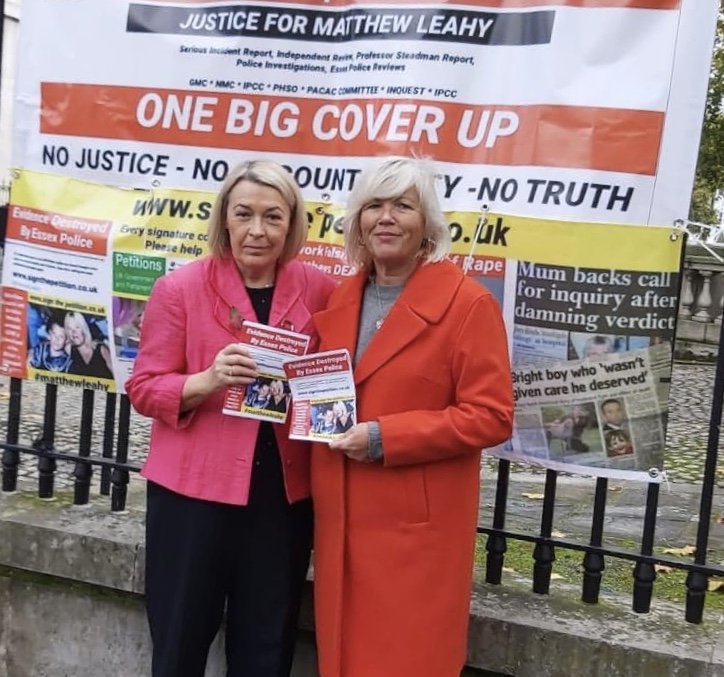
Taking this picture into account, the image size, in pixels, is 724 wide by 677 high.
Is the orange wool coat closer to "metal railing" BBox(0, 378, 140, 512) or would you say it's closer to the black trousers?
the black trousers

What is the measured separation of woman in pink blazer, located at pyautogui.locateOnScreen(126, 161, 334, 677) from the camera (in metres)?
2.46

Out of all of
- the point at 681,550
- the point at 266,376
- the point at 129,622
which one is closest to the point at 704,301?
the point at 681,550

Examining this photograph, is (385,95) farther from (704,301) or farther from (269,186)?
(704,301)

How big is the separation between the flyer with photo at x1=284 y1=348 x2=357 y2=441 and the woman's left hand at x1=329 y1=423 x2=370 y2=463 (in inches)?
1.3

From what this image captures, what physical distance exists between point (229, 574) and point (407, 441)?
0.73 m

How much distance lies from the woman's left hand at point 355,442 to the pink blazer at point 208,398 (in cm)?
25

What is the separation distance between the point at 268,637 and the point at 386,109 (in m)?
1.72

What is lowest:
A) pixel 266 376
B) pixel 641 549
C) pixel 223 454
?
pixel 641 549

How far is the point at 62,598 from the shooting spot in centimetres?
320

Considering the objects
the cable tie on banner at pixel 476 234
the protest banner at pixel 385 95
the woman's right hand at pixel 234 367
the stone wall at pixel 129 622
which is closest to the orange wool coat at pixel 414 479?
the woman's right hand at pixel 234 367

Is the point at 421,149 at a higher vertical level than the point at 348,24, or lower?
lower

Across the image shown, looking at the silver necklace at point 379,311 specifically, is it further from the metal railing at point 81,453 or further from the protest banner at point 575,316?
the metal railing at point 81,453

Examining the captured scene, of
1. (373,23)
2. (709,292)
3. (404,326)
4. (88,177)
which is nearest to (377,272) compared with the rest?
(404,326)

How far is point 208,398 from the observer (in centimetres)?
246
